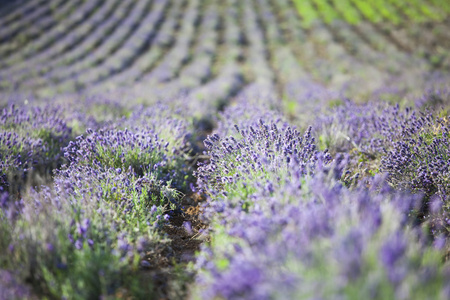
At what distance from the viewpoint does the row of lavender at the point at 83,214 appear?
5.16 feet

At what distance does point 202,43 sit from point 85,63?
570 cm

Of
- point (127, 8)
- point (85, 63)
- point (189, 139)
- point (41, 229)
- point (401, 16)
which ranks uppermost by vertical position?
point (127, 8)

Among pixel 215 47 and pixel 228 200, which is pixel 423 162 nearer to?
pixel 228 200

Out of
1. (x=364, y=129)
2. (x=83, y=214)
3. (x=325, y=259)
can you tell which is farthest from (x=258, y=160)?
(x=364, y=129)

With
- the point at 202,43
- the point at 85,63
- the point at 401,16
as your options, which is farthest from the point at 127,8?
the point at 401,16

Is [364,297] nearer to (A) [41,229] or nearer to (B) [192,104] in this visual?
(A) [41,229]

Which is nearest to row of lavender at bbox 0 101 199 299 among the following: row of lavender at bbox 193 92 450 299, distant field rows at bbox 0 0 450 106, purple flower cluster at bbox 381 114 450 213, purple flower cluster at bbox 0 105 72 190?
purple flower cluster at bbox 0 105 72 190

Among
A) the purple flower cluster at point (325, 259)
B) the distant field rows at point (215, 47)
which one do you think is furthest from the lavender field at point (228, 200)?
the distant field rows at point (215, 47)

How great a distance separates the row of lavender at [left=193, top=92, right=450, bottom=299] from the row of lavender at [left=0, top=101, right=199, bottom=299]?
48cm

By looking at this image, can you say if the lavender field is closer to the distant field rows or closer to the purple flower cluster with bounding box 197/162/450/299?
the purple flower cluster with bounding box 197/162/450/299

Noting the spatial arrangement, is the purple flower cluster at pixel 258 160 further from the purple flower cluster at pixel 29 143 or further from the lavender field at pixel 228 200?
the purple flower cluster at pixel 29 143

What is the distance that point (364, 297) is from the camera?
3.42ft

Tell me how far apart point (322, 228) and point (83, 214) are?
1540mm

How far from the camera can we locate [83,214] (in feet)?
6.42
